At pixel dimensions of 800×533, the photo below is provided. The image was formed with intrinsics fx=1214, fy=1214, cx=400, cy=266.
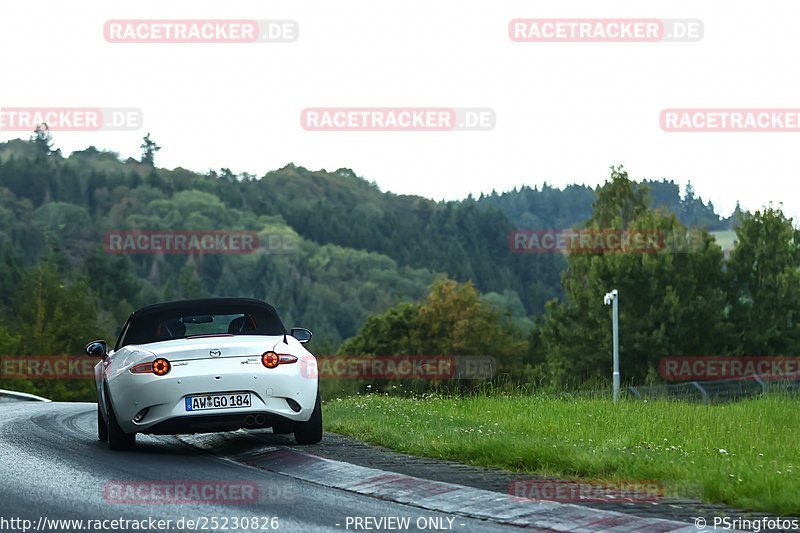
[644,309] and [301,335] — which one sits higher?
[301,335]

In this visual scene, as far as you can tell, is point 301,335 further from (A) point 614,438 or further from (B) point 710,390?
(B) point 710,390

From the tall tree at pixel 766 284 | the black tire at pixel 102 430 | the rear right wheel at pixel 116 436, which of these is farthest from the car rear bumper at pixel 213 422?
the tall tree at pixel 766 284

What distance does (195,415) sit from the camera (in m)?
11.6

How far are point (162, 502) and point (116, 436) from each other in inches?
152

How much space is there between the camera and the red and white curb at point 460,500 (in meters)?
7.63

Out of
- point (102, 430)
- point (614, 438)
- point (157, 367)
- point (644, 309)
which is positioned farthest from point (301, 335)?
point (644, 309)

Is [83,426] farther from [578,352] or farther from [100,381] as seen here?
[578,352]

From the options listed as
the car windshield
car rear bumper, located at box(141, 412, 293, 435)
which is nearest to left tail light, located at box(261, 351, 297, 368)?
car rear bumper, located at box(141, 412, 293, 435)

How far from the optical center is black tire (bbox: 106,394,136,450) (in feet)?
40.7

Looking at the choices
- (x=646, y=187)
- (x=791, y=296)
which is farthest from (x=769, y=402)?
(x=646, y=187)

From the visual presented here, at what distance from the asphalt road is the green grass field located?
5.88ft

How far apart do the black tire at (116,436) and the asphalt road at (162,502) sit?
0.13 m

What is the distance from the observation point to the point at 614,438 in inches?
472

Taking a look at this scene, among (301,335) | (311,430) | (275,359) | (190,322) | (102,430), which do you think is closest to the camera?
(275,359)
